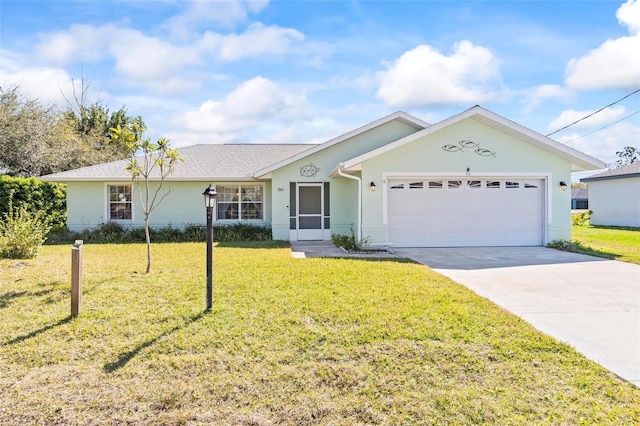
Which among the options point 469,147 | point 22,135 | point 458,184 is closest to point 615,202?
point 458,184

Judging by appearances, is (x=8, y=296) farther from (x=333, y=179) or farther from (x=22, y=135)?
(x=22, y=135)

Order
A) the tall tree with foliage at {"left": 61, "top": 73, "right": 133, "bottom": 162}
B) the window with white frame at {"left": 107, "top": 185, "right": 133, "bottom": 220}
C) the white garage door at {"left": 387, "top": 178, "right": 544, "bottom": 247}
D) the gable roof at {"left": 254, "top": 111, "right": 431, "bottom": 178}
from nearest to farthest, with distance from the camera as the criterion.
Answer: the white garage door at {"left": 387, "top": 178, "right": 544, "bottom": 247}
the gable roof at {"left": 254, "top": 111, "right": 431, "bottom": 178}
the window with white frame at {"left": 107, "top": 185, "right": 133, "bottom": 220}
the tall tree with foliage at {"left": 61, "top": 73, "right": 133, "bottom": 162}

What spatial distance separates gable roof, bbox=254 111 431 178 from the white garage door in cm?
333

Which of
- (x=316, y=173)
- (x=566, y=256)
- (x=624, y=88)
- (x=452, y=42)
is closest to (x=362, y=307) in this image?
(x=566, y=256)

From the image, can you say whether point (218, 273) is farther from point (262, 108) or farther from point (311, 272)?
point (262, 108)

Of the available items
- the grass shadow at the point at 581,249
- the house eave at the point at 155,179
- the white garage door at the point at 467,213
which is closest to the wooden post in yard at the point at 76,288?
the white garage door at the point at 467,213

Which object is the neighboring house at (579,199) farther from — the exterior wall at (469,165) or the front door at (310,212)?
the front door at (310,212)

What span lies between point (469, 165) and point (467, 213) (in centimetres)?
163

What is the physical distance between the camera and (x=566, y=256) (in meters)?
11.2

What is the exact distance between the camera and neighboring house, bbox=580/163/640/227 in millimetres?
22578

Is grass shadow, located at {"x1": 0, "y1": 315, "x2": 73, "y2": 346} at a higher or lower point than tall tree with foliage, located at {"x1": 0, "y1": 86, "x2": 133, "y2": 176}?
lower

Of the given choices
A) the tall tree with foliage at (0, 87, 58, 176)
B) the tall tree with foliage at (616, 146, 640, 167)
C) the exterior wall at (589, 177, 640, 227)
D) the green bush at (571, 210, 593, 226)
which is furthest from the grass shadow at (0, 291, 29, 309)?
the tall tree with foliage at (616, 146, 640, 167)

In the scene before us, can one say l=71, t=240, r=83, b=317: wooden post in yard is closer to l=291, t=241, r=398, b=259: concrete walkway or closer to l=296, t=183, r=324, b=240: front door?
l=291, t=241, r=398, b=259: concrete walkway

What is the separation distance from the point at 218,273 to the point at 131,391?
4.72m
